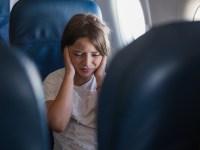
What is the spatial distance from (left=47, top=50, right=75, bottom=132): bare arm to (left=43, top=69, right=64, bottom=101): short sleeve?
50 millimetres

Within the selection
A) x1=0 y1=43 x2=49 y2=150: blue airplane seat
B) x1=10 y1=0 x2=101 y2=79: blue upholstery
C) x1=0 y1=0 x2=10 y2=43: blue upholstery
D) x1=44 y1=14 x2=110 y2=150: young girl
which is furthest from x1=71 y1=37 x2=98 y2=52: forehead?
x1=0 y1=0 x2=10 y2=43: blue upholstery

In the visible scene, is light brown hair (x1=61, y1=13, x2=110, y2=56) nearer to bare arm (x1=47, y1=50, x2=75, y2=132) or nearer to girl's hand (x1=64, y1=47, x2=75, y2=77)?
girl's hand (x1=64, y1=47, x2=75, y2=77)

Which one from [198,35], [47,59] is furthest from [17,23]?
[198,35]

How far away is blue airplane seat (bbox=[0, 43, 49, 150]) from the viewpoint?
2.47 feet

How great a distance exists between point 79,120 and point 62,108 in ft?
0.28

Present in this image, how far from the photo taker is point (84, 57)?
1392 mm

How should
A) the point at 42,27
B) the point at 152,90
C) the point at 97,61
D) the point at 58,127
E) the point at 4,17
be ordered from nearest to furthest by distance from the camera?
the point at 152,90 → the point at 58,127 → the point at 97,61 → the point at 42,27 → the point at 4,17

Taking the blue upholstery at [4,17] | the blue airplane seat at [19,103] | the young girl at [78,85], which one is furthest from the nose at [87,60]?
the blue upholstery at [4,17]

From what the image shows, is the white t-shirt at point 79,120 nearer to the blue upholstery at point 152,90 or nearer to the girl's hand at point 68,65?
the girl's hand at point 68,65

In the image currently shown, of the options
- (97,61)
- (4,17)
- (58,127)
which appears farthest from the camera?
(4,17)

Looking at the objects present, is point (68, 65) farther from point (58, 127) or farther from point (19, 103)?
point (19, 103)

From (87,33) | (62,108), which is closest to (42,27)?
(87,33)

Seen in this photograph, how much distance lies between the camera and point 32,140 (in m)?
0.80

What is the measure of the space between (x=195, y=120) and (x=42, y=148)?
0.99 feet
